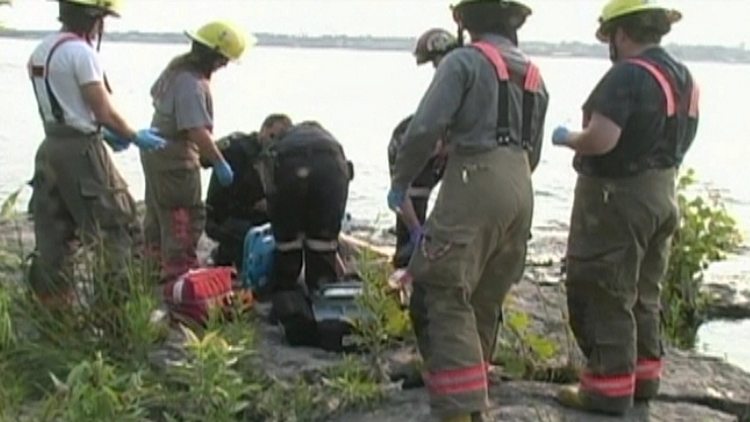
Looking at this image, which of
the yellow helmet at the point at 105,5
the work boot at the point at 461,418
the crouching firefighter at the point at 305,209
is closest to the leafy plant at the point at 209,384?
the work boot at the point at 461,418

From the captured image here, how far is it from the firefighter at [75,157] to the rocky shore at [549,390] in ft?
1.75

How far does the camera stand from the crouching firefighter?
691 cm

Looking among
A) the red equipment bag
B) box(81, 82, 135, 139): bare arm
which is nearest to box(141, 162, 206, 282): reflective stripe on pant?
the red equipment bag

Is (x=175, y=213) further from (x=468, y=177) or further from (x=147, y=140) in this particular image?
(x=468, y=177)

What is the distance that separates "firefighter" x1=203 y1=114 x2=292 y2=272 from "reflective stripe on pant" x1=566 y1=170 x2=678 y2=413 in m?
2.72

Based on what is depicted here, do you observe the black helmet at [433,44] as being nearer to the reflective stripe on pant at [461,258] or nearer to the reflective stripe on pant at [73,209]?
the reflective stripe on pant at [73,209]

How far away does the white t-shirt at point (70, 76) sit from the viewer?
6.35 m

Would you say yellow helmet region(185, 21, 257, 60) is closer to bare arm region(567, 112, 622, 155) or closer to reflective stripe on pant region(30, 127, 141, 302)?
reflective stripe on pant region(30, 127, 141, 302)

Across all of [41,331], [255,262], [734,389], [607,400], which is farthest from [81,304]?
[734,389]

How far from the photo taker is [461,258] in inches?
211

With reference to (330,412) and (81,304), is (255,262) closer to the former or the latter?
(81,304)

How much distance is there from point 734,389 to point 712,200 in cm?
285

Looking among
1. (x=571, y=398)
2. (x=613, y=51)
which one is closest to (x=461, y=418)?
(x=571, y=398)

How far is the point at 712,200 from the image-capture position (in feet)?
30.0
